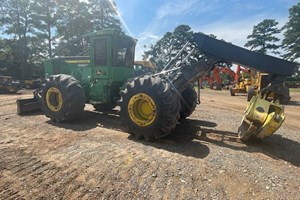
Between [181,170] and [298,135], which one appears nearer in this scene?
[181,170]

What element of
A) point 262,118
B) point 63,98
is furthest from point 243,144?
point 63,98

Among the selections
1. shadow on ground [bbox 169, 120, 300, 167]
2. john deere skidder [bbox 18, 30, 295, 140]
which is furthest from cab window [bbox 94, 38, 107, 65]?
shadow on ground [bbox 169, 120, 300, 167]

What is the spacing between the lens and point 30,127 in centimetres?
739

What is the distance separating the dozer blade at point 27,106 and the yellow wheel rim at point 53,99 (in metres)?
1.75

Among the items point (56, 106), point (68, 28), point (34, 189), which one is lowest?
point (34, 189)

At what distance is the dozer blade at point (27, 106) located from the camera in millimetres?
9402

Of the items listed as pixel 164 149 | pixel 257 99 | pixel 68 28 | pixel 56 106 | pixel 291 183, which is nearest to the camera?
pixel 291 183

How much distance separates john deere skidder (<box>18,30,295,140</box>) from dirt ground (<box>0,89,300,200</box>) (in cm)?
53

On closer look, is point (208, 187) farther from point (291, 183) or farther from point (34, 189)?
point (34, 189)

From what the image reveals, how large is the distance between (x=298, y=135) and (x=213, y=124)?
244cm

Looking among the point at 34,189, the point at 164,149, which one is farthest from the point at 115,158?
the point at 34,189

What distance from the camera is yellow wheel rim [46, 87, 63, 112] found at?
8.14 meters

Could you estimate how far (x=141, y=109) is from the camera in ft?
21.2

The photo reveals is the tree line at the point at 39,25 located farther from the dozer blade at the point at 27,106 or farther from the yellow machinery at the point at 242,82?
the dozer blade at the point at 27,106
